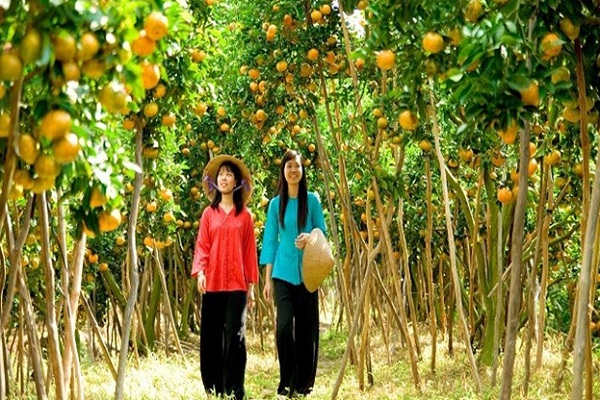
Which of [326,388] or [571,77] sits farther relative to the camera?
[326,388]

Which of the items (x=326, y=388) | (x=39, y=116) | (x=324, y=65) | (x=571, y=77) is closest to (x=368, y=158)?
(x=324, y=65)

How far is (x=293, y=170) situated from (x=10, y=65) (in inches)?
133

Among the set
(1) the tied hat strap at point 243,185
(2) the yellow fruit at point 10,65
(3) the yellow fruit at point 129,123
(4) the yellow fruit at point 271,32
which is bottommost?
(2) the yellow fruit at point 10,65

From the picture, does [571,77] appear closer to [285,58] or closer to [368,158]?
[368,158]

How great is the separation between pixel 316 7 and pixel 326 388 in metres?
2.52

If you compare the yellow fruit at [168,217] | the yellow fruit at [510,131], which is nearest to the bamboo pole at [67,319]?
the yellow fruit at [510,131]

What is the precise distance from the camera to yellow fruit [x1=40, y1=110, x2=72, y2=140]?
1.39 meters

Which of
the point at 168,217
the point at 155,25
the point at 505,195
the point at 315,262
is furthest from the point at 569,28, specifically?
the point at 168,217

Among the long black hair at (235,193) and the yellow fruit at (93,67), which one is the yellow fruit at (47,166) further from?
the long black hair at (235,193)

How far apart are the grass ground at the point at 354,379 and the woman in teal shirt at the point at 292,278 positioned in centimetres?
23

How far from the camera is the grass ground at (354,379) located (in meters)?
4.64

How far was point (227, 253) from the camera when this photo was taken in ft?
15.0

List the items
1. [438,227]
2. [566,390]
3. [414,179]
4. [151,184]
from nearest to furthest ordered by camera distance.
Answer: [151,184], [566,390], [414,179], [438,227]

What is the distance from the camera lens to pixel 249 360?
698 cm
